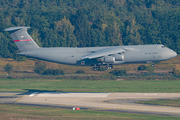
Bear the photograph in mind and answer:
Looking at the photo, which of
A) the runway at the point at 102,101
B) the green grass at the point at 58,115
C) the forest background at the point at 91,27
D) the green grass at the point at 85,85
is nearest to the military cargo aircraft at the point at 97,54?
the runway at the point at 102,101

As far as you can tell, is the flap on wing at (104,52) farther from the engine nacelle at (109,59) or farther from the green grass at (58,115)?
the green grass at (58,115)

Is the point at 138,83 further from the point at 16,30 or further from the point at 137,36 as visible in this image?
the point at 137,36

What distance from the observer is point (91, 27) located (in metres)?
128

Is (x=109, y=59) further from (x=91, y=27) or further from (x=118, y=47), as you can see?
(x=91, y=27)

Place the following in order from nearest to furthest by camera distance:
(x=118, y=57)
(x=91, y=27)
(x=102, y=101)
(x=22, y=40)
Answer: (x=102, y=101), (x=118, y=57), (x=22, y=40), (x=91, y=27)

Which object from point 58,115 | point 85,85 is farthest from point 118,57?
point 85,85

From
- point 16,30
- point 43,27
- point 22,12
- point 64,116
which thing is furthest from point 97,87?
point 22,12

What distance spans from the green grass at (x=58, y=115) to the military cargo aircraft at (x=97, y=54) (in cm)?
954

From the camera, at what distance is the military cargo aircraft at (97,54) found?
154 ft

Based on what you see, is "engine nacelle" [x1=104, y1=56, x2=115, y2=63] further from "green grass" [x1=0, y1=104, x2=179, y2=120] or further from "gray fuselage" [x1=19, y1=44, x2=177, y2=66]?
"green grass" [x1=0, y1=104, x2=179, y2=120]

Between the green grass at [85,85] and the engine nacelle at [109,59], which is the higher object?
the engine nacelle at [109,59]

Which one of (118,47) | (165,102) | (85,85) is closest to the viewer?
(165,102)

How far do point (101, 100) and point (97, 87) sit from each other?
1844 centimetres

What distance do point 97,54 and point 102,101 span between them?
7268mm
